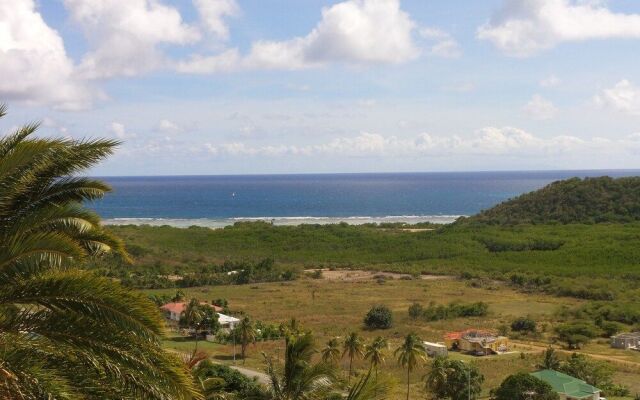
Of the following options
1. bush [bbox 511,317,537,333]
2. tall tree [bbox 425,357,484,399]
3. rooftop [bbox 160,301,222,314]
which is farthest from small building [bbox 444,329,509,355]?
rooftop [bbox 160,301,222,314]

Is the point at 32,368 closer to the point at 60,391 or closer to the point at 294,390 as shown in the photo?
the point at 60,391

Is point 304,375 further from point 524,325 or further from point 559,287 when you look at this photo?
point 559,287

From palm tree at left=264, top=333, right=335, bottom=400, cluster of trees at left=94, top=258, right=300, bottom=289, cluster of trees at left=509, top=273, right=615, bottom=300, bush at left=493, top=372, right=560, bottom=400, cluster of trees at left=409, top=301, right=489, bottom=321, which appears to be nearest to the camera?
palm tree at left=264, top=333, right=335, bottom=400

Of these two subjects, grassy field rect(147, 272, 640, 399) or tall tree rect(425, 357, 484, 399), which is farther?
grassy field rect(147, 272, 640, 399)

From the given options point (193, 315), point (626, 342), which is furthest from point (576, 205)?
point (193, 315)

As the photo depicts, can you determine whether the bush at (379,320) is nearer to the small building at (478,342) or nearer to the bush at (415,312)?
the bush at (415,312)

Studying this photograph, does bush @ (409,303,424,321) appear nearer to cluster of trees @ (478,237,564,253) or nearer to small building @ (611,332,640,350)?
small building @ (611,332,640,350)

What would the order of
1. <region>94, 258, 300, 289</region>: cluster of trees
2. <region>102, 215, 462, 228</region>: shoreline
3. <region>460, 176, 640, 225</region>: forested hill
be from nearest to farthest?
<region>94, 258, 300, 289</region>: cluster of trees, <region>460, 176, 640, 225</region>: forested hill, <region>102, 215, 462, 228</region>: shoreline
